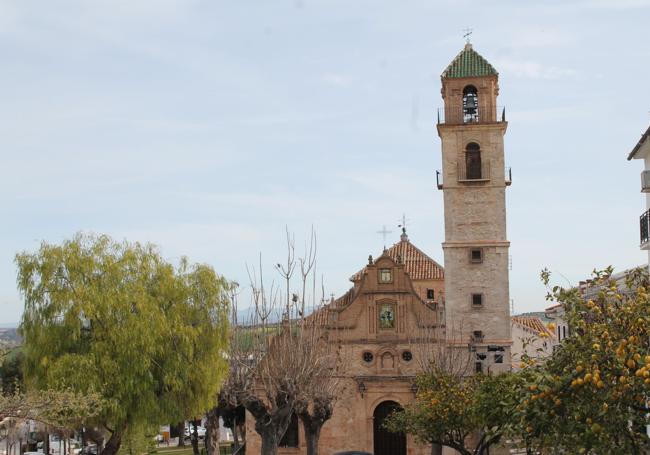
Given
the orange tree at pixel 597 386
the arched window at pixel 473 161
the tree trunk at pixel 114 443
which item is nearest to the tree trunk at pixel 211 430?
the tree trunk at pixel 114 443

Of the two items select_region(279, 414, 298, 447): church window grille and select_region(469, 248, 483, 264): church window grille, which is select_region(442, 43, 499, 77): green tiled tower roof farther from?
select_region(279, 414, 298, 447): church window grille

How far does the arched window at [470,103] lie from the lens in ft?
139

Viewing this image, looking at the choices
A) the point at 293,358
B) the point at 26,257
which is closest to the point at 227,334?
the point at 293,358

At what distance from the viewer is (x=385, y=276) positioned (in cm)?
4503

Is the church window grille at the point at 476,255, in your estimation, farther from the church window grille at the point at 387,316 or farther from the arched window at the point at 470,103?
the arched window at the point at 470,103

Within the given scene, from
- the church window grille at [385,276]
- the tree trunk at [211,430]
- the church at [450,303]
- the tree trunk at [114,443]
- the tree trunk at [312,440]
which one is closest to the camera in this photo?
the tree trunk at [114,443]

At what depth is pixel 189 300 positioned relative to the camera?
33.9 meters

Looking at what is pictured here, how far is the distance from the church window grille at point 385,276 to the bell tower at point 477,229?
3968mm

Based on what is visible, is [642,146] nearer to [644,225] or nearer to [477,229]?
[644,225]

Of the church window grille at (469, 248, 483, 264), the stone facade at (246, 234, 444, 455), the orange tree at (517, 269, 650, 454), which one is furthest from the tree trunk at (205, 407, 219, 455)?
the orange tree at (517, 269, 650, 454)

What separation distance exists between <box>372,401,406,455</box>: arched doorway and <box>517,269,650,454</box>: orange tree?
31.8m

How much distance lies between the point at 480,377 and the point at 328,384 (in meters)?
9.10

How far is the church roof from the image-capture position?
53000 millimetres

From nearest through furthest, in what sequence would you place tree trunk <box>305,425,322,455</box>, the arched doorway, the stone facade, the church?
tree trunk <box>305,425,322,455</box> < the church < the stone facade < the arched doorway
